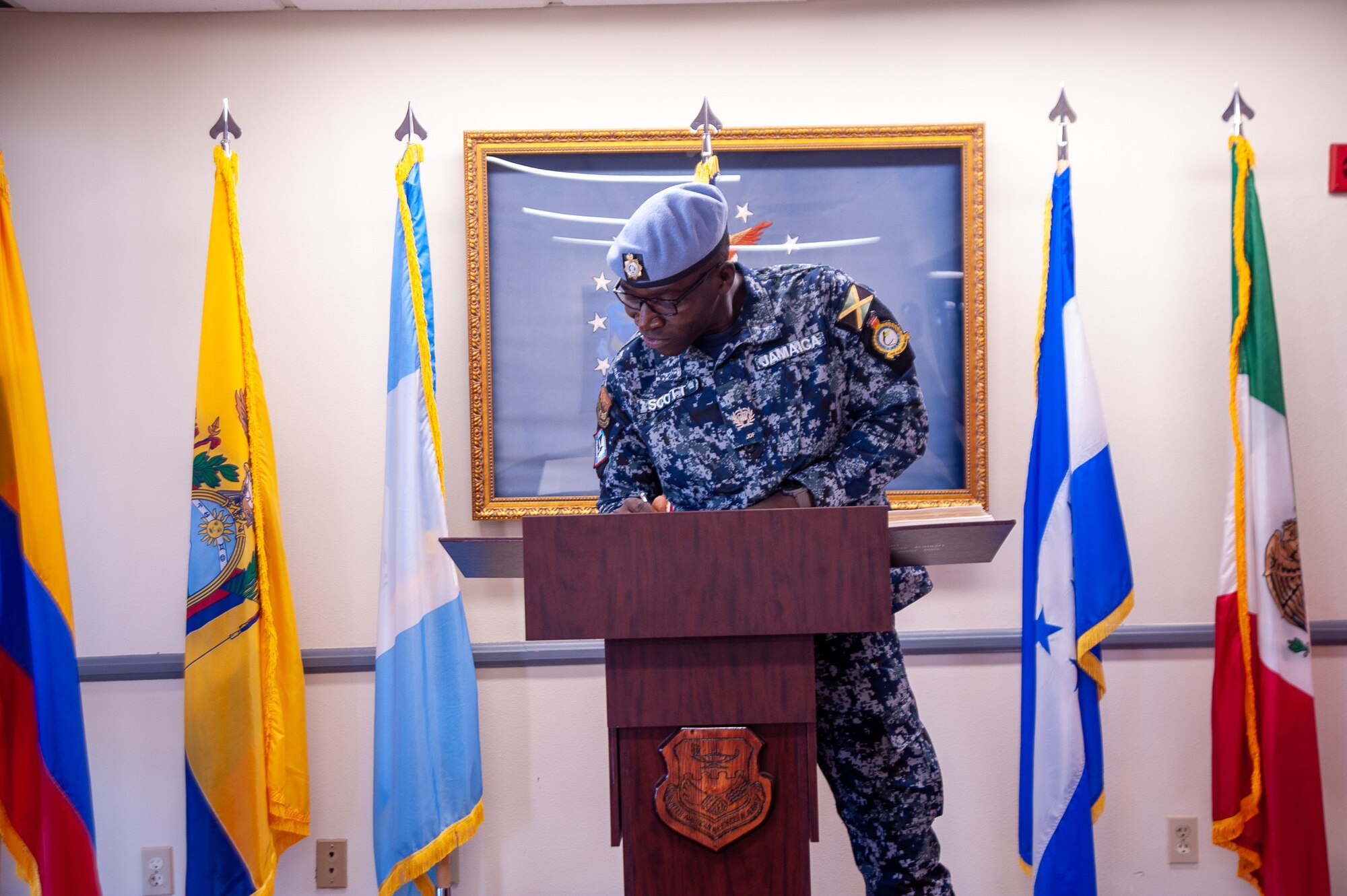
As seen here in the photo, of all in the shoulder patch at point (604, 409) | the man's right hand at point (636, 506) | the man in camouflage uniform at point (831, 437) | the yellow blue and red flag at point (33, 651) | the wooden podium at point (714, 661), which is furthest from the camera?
the yellow blue and red flag at point (33, 651)

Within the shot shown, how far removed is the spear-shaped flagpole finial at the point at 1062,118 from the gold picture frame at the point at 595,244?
0.22 m

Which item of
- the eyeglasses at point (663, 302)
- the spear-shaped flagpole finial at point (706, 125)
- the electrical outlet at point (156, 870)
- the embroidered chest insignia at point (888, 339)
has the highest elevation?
the spear-shaped flagpole finial at point (706, 125)

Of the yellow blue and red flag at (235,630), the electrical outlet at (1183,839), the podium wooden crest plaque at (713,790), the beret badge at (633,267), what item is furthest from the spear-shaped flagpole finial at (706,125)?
→ the electrical outlet at (1183,839)

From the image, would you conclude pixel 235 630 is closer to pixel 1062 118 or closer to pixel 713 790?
pixel 713 790

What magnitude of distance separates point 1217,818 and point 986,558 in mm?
1652

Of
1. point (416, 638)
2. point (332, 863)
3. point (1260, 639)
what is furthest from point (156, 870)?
point (1260, 639)

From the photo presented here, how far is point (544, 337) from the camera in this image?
256 centimetres

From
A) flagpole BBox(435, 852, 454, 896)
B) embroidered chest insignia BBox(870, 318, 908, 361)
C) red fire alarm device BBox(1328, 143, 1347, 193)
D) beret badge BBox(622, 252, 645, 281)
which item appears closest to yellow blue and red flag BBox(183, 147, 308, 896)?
flagpole BBox(435, 852, 454, 896)

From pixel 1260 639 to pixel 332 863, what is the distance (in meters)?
2.45

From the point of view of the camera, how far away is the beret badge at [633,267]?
152 centimetres

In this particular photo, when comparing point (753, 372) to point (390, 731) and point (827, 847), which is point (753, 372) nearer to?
point (390, 731)

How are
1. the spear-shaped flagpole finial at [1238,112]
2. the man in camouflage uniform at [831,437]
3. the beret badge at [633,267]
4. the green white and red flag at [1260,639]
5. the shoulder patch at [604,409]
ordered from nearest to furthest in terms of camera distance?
the beret badge at [633,267], the man in camouflage uniform at [831,437], the shoulder patch at [604,409], the green white and red flag at [1260,639], the spear-shaped flagpole finial at [1238,112]

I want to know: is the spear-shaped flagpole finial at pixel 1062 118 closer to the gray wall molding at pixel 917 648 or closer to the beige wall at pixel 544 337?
the beige wall at pixel 544 337

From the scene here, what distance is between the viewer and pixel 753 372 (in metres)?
1.67
